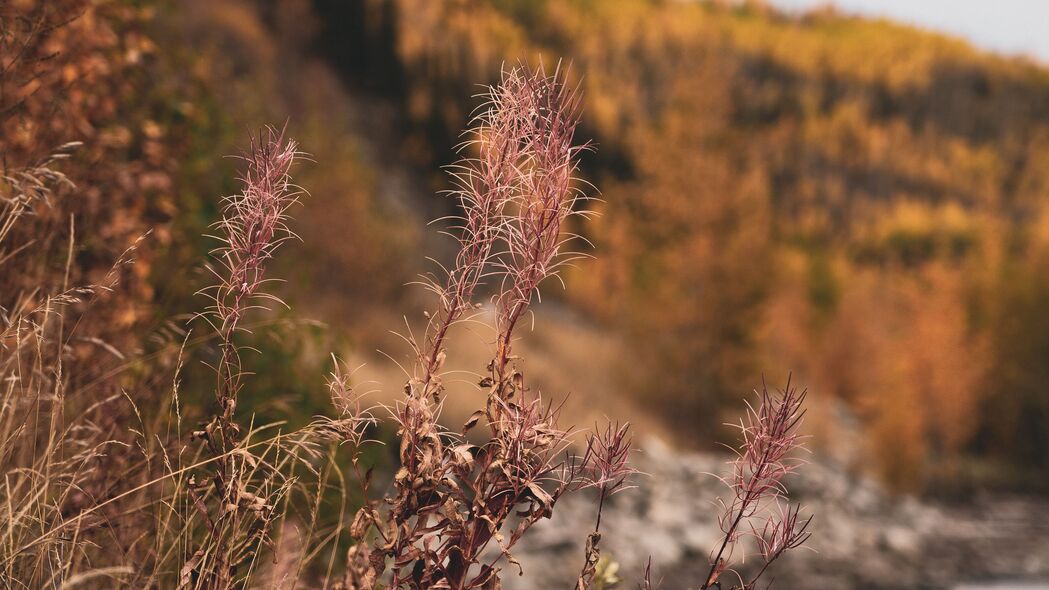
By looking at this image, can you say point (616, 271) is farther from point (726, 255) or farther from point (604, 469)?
point (604, 469)

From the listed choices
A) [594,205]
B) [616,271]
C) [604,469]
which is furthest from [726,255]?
[604,469]

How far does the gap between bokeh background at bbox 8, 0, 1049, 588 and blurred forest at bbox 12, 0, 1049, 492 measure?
0.11 feet

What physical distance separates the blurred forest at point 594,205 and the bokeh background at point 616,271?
0.03m

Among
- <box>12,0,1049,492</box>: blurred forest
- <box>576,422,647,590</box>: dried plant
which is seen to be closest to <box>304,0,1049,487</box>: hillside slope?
<box>12,0,1049,492</box>: blurred forest

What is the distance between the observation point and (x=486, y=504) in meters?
1.39

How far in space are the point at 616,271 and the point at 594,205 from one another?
19.6 m

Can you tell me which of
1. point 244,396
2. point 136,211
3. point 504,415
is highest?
point 136,211

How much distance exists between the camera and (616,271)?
2853 cm

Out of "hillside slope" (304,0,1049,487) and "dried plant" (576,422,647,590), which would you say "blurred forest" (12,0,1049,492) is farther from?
"dried plant" (576,422,647,590)

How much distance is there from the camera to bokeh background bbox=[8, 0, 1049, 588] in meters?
3.28

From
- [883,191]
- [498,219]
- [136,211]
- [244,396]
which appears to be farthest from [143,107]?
[883,191]

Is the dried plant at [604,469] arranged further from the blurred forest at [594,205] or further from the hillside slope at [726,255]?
the hillside slope at [726,255]

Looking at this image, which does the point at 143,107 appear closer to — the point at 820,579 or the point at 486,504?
the point at 486,504

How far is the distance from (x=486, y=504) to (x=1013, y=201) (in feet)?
316
